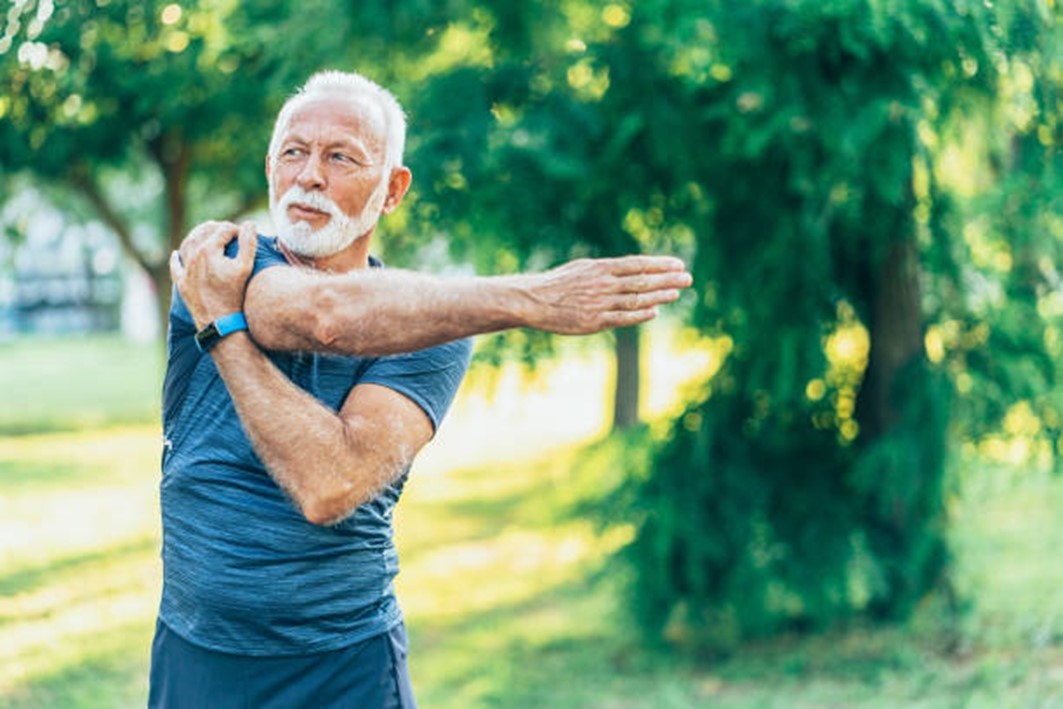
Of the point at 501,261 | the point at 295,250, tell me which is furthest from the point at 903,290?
the point at 295,250

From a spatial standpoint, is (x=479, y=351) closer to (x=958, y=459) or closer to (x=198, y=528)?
(x=958, y=459)

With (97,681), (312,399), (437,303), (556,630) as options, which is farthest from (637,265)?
(556,630)

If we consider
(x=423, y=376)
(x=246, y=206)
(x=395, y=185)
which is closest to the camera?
(x=423, y=376)

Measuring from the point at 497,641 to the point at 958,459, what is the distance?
274 cm

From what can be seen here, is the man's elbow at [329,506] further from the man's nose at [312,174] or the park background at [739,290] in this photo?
the park background at [739,290]

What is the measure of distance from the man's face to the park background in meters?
2.65

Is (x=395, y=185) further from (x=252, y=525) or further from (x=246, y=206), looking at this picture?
(x=246, y=206)

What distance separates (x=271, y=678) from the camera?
2.32 meters

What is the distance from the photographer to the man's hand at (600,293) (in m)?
1.94

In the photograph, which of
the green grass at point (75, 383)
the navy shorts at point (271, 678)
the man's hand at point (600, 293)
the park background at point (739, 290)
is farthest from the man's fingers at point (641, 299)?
the green grass at point (75, 383)

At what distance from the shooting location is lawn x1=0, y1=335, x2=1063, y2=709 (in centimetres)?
622

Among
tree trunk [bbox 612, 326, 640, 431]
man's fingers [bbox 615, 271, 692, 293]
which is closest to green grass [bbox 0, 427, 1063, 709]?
tree trunk [bbox 612, 326, 640, 431]

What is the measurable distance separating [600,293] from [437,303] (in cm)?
25

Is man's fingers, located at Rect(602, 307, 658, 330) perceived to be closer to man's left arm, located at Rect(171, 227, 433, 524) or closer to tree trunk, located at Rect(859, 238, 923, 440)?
man's left arm, located at Rect(171, 227, 433, 524)
